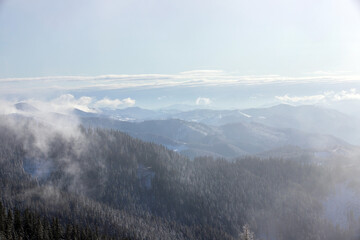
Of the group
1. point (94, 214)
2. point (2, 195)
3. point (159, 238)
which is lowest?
point (159, 238)

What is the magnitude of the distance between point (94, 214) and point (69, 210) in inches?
657

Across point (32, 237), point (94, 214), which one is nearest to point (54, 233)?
point (32, 237)

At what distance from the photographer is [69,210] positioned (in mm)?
198625

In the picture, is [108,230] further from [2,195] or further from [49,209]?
[2,195]

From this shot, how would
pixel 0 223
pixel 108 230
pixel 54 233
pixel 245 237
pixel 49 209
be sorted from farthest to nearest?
pixel 49 209 < pixel 108 230 < pixel 54 233 < pixel 0 223 < pixel 245 237

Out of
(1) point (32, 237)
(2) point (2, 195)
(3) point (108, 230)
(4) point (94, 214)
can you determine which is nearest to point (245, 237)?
(1) point (32, 237)

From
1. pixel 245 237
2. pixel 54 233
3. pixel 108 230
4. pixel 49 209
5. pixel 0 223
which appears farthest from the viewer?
pixel 49 209

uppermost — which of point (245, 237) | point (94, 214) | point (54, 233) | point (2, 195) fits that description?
Answer: point (245, 237)

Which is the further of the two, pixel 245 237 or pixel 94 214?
pixel 94 214

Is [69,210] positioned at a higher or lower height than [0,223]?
lower

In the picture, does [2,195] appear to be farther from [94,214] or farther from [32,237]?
[32,237]

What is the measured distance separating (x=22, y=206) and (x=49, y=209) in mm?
16063

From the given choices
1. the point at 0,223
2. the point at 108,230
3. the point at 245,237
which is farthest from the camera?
the point at 108,230

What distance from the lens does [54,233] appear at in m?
116
